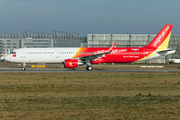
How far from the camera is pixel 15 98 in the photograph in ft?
48.2

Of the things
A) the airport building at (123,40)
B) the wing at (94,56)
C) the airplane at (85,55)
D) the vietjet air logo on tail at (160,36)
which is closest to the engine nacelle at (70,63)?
Result: the airplane at (85,55)

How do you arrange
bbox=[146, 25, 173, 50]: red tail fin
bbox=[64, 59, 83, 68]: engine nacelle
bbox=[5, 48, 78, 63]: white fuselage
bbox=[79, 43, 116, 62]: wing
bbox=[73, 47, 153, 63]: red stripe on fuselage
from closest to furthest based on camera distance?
bbox=[64, 59, 83, 68]: engine nacelle
bbox=[79, 43, 116, 62]: wing
bbox=[5, 48, 78, 63]: white fuselage
bbox=[73, 47, 153, 63]: red stripe on fuselage
bbox=[146, 25, 173, 50]: red tail fin

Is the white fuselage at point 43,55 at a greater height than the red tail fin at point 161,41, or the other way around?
the red tail fin at point 161,41

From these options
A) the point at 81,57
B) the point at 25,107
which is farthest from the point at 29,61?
the point at 25,107

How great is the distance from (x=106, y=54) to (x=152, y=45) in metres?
8.91

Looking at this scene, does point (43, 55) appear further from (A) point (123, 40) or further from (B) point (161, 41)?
(A) point (123, 40)

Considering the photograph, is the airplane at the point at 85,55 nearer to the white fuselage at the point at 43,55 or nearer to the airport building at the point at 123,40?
the white fuselage at the point at 43,55

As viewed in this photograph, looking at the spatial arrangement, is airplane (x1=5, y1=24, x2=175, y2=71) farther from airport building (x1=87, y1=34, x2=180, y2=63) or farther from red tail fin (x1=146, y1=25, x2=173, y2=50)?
airport building (x1=87, y1=34, x2=180, y2=63)

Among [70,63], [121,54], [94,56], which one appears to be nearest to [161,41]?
[121,54]

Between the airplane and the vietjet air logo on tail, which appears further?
the vietjet air logo on tail

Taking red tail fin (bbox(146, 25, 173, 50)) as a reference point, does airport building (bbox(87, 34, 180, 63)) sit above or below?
above

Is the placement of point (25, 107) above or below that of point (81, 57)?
below

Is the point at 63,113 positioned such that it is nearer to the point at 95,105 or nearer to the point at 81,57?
the point at 95,105

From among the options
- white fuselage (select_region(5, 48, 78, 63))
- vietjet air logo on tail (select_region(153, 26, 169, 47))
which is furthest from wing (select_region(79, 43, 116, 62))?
vietjet air logo on tail (select_region(153, 26, 169, 47))
